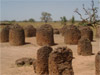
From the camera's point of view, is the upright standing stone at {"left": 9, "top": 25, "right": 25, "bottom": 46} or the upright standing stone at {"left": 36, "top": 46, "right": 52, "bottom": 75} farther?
the upright standing stone at {"left": 9, "top": 25, "right": 25, "bottom": 46}

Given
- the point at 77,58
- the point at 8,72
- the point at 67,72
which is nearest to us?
the point at 67,72

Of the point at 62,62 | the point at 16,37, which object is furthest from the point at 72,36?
the point at 62,62

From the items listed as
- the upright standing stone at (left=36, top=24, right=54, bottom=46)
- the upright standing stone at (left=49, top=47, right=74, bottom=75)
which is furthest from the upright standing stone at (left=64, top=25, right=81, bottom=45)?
the upright standing stone at (left=49, top=47, right=74, bottom=75)

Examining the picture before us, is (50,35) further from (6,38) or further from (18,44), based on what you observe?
(6,38)

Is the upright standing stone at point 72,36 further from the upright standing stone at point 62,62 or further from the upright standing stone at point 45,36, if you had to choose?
the upright standing stone at point 62,62

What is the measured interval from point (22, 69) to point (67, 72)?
336cm

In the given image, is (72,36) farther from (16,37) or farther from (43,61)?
(43,61)

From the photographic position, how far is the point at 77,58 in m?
10.1

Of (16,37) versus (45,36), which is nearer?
(45,36)

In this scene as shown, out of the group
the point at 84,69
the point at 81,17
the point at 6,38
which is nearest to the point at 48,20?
the point at 81,17

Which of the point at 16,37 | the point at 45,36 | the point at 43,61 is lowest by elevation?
the point at 43,61

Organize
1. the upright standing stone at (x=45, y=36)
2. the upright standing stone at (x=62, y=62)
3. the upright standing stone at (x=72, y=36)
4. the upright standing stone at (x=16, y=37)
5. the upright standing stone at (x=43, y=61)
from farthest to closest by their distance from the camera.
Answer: the upright standing stone at (x=16, y=37), the upright standing stone at (x=72, y=36), the upright standing stone at (x=45, y=36), the upright standing stone at (x=43, y=61), the upright standing stone at (x=62, y=62)

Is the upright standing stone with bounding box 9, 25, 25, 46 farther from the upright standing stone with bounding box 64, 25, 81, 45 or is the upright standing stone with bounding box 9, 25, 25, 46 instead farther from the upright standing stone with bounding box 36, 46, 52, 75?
the upright standing stone with bounding box 36, 46, 52, 75

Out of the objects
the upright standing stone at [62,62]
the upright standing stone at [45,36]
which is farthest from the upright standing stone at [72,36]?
the upright standing stone at [62,62]
